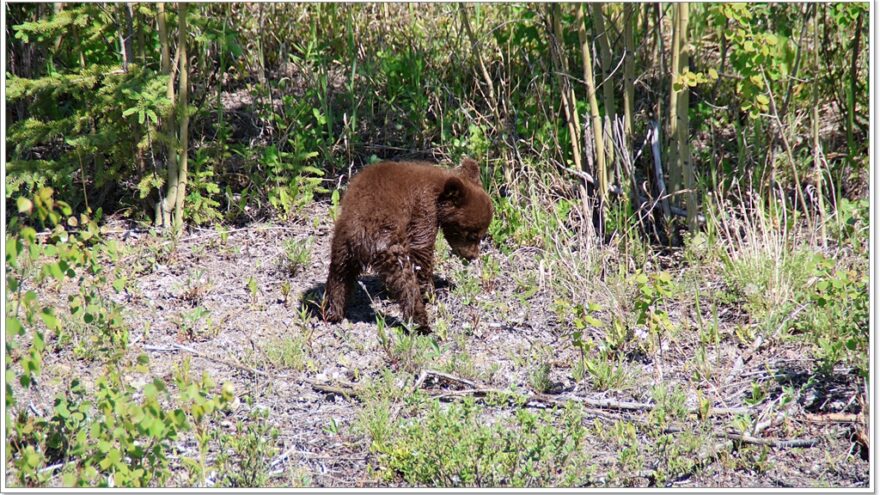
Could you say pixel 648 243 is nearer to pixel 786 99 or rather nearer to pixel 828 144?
pixel 786 99

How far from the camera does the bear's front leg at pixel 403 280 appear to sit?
6.27 metres

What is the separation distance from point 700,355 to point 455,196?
1953mm

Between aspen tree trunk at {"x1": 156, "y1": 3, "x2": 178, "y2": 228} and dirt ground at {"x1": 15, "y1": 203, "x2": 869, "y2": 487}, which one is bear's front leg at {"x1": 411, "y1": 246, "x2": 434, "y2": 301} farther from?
aspen tree trunk at {"x1": 156, "y1": 3, "x2": 178, "y2": 228}

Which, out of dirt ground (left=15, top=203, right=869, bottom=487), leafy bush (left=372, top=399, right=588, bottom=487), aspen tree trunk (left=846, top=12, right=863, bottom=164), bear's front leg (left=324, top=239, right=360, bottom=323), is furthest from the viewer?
aspen tree trunk (left=846, top=12, right=863, bottom=164)

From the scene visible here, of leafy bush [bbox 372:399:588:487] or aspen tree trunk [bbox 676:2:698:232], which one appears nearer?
leafy bush [bbox 372:399:588:487]

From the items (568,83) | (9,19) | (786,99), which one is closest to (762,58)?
(786,99)

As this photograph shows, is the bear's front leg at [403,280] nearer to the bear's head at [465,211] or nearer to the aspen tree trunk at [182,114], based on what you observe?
the bear's head at [465,211]

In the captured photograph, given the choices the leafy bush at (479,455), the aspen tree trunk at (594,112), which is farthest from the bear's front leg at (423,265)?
the aspen tree trunk at (594,112)

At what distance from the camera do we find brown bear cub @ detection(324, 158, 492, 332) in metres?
6.24

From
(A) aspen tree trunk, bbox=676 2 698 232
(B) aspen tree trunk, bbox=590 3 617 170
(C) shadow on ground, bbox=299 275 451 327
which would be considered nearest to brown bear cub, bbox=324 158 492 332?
(C) shadow on ground, bbox=299 275 451 327

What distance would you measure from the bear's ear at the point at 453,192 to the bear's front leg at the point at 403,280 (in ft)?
1.67

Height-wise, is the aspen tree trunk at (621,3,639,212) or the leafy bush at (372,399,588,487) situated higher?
the aspen tree trunk at (621,3,639,212)

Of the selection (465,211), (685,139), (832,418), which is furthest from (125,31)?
(832,418)

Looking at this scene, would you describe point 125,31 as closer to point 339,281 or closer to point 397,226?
point 339,281
